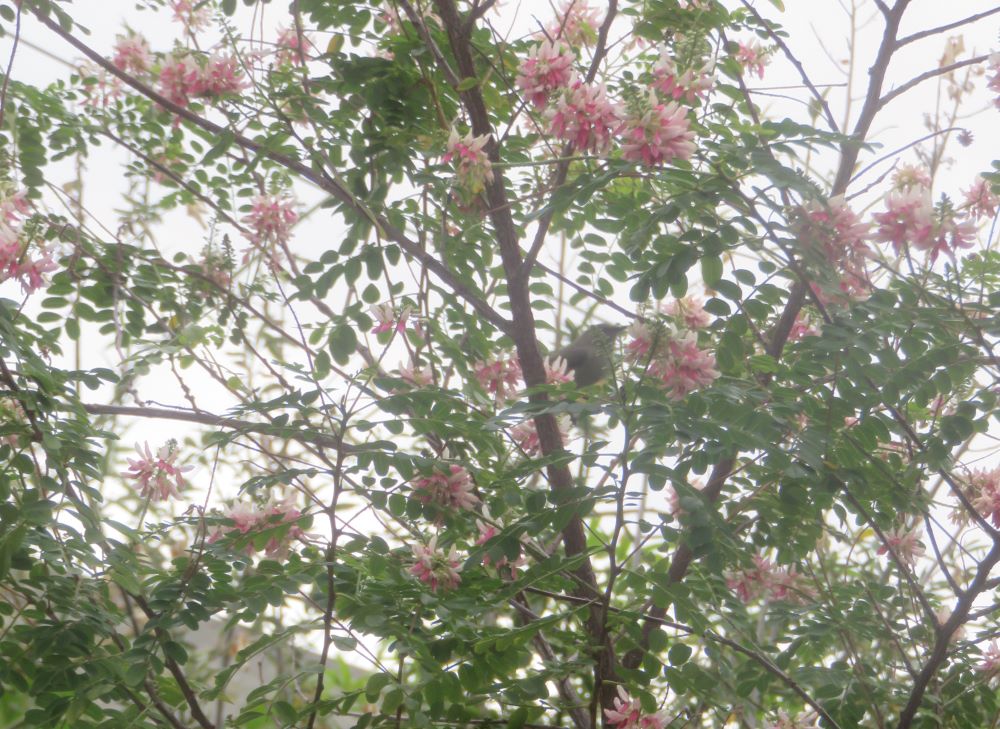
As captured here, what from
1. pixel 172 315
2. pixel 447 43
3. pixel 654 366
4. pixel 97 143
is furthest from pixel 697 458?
pixel 97 143

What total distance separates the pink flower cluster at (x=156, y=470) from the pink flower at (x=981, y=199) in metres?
1.85

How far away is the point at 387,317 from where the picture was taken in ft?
7.38

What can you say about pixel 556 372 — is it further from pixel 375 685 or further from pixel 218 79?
pixel 218 79

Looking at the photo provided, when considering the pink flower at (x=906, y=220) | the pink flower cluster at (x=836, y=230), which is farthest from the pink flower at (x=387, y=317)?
the pink flower at (x=906, y=220)

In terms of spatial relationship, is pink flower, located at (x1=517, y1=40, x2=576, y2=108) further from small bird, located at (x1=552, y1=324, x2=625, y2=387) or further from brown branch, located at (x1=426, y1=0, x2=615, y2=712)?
small bird, located at (x1=552, y1=324, x2=625, y2=387)

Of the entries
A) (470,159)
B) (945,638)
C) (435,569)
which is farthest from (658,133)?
(945,638)

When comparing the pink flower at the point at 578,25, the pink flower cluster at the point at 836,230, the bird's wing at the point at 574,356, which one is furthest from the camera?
the pink flower at the point at 578,25

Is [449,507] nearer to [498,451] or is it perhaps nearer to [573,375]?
[498,451]

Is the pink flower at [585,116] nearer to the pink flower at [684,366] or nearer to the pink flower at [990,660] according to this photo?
the pink flower at [684,366]

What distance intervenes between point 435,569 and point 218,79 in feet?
4.28

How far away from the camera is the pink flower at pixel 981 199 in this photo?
2.48 metres

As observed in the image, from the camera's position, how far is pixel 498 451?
2.19m

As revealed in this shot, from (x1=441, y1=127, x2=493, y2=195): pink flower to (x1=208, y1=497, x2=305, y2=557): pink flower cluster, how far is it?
720mm

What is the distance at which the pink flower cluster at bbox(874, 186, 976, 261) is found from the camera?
1932 millimetres
